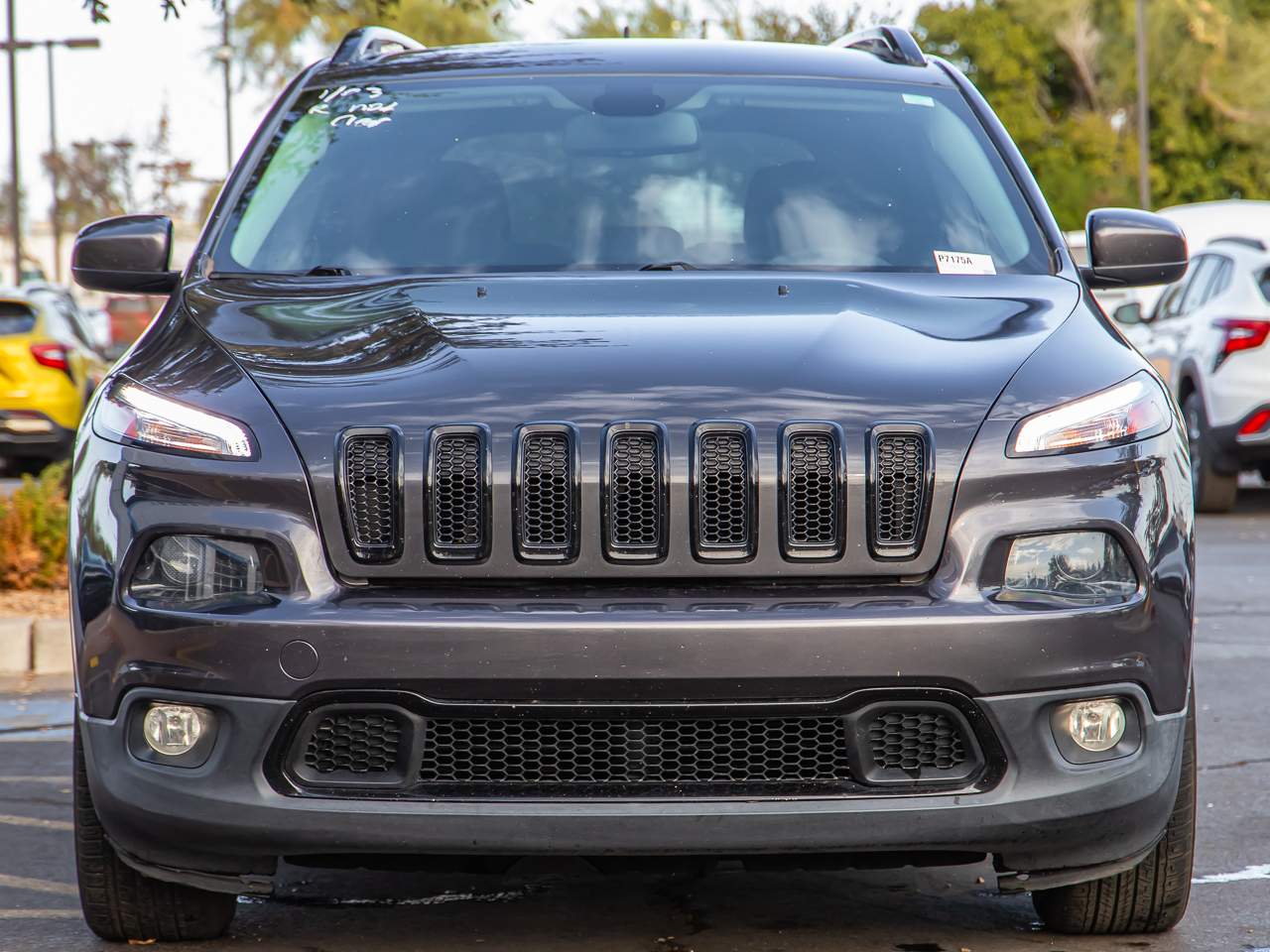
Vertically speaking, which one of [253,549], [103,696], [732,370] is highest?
[732,370]

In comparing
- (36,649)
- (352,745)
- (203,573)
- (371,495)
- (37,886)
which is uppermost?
(371,495)

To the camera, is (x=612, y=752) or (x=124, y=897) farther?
(x=124, y=897)

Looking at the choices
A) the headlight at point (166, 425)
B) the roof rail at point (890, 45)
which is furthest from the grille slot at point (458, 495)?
the roof rail at point (890, 45)

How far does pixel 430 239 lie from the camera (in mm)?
4461

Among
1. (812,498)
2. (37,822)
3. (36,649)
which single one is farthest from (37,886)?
(36,649)

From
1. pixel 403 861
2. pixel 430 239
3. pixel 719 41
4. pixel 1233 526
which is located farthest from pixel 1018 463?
pixel 1233 526

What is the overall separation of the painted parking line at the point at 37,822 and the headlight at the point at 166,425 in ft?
5.56

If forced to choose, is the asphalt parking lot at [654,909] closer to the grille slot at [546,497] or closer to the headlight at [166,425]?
the grille slot at [546,497]

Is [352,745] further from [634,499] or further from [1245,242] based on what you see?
[1245,242]

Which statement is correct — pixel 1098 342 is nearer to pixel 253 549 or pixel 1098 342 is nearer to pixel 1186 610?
pixel 1186 610

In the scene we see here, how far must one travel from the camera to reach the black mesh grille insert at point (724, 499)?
3355 mm

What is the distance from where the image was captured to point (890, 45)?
5.37 metres

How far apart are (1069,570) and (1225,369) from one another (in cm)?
1011

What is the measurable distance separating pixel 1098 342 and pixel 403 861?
1.61 m
